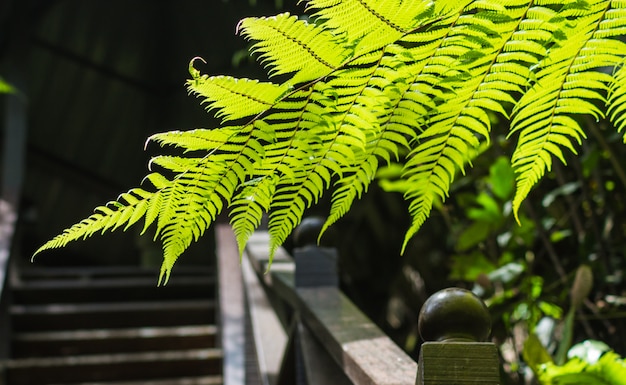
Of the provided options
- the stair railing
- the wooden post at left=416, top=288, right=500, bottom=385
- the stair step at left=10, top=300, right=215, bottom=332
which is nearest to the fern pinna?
the wooden post at left=416, top=288, right=500, bottom=385

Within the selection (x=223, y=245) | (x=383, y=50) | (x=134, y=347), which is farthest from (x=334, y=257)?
(x=134, y=347)

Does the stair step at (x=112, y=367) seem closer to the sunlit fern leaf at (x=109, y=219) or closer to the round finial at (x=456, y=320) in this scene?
the round finial at (x=456, y=320)

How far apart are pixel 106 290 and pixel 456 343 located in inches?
157

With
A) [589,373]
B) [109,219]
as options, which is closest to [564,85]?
[109,219]

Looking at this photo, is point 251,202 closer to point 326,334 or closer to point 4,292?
point 326,334

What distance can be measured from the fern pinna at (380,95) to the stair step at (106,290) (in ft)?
13.0

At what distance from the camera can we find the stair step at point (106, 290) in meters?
4.33

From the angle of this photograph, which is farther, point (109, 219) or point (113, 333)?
point (113, 333)

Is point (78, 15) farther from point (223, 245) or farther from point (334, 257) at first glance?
point (334, 257)

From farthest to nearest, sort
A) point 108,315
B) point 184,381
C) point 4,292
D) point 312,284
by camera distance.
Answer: point 108,315, point 4,292, point 184,381, point 312,284

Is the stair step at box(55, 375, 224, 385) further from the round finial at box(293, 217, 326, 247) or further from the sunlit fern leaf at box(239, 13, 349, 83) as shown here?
the sunlit fern leaf at box(239, 13, 349, 83)

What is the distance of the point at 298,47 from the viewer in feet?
2.01

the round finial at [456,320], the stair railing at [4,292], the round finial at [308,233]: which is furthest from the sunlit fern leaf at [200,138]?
the stair railing at [4,292]

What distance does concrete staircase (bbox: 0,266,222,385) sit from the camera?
3.64 meters
